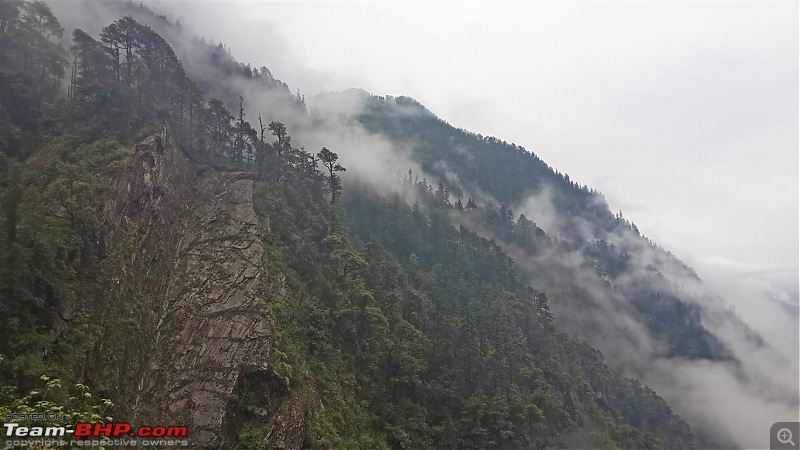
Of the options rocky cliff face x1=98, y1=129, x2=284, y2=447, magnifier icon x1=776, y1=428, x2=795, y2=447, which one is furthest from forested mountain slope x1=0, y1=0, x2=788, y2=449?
magnifier icon x1=776, y1=428, x2=795, y2=447

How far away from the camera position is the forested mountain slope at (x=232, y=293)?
38.7 meters

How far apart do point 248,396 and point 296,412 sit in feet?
15.1

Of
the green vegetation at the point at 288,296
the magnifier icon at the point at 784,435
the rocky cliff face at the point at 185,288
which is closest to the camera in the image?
the green vegetation at the point at 288,296

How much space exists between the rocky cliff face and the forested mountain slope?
0.20 meters

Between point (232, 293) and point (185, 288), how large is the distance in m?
5.20

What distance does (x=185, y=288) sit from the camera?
161 feet

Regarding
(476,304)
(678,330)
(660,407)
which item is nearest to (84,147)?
(476,304)

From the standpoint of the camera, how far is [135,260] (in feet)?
155

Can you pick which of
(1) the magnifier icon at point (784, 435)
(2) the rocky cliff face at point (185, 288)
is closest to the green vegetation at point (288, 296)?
(2) the rocky cliff face at point (185, 288)

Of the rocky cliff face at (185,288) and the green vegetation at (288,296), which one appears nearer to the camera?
the green vegetation at (288,296)

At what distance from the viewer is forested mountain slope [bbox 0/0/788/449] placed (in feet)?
127

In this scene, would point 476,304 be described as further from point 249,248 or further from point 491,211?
point 491,211

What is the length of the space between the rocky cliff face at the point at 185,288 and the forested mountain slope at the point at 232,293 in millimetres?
203

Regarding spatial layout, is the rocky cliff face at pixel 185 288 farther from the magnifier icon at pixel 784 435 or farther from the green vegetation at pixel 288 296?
the magnifier icon at pixel 784 435
